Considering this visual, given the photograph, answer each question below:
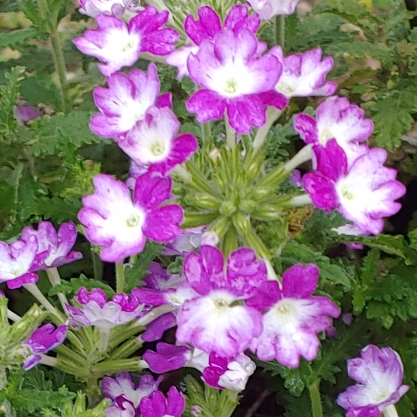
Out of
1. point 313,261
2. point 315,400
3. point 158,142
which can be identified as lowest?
point 315,400

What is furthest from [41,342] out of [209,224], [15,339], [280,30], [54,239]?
[280,30]

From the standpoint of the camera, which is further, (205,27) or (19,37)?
(19,37)

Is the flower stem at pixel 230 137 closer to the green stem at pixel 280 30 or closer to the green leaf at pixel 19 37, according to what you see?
the green stem at pixel 280 30

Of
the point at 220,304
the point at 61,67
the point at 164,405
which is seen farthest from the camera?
the point at 61,67

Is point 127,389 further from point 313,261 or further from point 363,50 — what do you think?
point 363,50

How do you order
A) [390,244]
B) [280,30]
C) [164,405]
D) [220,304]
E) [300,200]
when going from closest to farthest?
[220,304] < [300,200] < [164,405] < [390,244] < [280,30]

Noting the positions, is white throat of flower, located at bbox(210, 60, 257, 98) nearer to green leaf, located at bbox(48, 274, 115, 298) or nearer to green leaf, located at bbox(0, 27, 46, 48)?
green leaf, located at bbox(48, 274, 115, 298)
